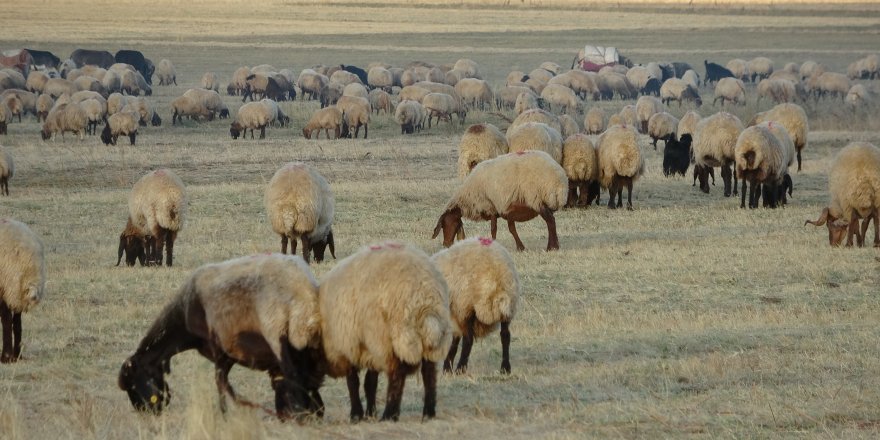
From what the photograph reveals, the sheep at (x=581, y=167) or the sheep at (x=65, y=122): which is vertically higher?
the sheep at (x=65, y=122)

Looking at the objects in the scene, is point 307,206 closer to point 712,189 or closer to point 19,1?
point 712,189

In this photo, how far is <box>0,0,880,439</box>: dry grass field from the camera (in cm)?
808

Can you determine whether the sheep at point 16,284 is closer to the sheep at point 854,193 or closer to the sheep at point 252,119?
the sheep at point 854,193

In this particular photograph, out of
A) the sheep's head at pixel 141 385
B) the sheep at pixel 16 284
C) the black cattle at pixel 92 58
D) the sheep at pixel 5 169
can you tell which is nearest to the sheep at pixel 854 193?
the sheep at pixel 16 284

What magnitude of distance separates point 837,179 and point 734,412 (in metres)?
8.65

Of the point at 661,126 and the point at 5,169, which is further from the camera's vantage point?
the point at 661,126

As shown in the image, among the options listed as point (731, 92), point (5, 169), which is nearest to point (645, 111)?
point (731, 92)

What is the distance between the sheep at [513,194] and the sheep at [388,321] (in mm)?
7962

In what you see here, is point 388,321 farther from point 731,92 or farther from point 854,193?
point 731,92

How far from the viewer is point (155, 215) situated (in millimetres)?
15414

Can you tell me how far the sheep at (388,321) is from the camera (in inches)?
308

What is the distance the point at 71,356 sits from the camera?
10.6m

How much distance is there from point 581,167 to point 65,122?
15.7 meters

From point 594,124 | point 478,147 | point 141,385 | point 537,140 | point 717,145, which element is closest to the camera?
point 141,385
